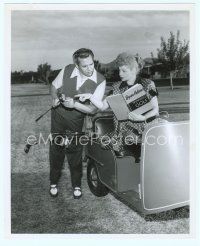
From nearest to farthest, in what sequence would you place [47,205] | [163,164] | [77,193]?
[163,164]
[47,205]
[77,193]

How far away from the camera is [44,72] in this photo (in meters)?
2.88

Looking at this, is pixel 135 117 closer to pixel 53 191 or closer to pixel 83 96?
pixel 83 96

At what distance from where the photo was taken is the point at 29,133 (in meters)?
3.09

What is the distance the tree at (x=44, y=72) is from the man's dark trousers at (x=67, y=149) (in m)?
0.27

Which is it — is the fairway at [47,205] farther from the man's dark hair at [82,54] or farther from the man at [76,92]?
the man's dark hair at [82,54]

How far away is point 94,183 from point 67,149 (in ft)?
1.43

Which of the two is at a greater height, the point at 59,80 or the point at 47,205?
the point at 59,80

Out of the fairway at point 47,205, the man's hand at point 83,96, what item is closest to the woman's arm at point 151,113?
the fairway at point 47,205

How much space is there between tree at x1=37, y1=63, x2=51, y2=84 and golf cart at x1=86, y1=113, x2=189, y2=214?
76cm

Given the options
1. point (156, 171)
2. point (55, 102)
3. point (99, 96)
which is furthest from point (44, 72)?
point (156, 171)
